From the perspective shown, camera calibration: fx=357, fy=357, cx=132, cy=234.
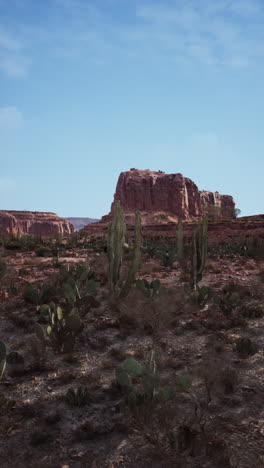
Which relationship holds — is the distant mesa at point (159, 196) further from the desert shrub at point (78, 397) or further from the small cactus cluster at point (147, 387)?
the small cactus cluster at point (147, 387)

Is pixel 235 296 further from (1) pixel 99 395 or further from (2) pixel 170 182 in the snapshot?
(2) pixel 170 182

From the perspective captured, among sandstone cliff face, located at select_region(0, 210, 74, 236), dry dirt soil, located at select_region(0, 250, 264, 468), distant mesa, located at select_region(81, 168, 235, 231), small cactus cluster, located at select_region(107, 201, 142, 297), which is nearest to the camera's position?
dry dirt soil, located at select_region(0, 250, 264, 468)

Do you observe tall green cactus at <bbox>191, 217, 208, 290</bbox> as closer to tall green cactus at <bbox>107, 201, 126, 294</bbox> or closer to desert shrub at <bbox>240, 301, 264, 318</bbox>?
desert shrub at <bbox>240, 301, 264, 318</bbox>

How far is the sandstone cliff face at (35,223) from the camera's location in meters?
103

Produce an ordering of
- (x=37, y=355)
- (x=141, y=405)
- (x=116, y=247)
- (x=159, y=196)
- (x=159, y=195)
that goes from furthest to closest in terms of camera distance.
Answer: (x=159, y=195)
(x=159, y=196)
(x=116, y=247)
(x=37, y=355)
(x=141, y=405)

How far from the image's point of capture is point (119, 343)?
6.86 m

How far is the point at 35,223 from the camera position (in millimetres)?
115562

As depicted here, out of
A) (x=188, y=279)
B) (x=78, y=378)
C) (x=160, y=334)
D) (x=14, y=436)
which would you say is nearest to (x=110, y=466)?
(x=14, y=436)

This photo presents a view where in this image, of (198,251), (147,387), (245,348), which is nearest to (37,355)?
(147,387)

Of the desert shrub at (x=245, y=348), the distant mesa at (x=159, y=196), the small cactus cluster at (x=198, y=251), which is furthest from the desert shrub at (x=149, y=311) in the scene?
the distant mesa at (x=159, y=196)

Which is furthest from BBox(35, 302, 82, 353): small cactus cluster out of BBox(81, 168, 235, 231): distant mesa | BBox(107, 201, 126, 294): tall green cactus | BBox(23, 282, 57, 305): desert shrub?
BBox(81, 168, 235, 231): distant mesa

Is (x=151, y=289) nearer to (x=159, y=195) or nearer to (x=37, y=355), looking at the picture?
(x=37, y=355)

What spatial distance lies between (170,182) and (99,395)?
88.7 meters

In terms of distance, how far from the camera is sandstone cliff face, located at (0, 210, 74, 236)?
339 ft
